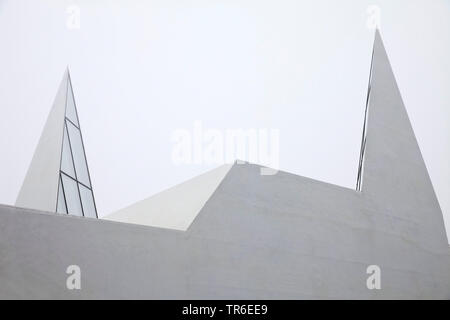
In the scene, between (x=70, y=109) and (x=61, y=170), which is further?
(x=70, y=109)

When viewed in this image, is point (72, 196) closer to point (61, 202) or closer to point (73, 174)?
point (73, 174)

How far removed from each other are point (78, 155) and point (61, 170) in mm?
3677

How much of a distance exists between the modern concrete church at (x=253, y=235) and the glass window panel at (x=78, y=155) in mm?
1107

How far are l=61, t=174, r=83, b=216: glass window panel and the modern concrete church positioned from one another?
0.25ft

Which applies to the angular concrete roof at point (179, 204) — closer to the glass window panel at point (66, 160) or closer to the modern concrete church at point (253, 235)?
the modern concrete church at point (253, 235)

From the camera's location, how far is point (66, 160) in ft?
53.7

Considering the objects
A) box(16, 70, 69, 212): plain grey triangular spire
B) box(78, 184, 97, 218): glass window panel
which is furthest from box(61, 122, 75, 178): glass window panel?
box(78, 184, 97, 218): glass window panel

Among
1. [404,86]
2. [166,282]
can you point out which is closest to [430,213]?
[166,282]

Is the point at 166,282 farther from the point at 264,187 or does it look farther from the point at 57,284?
the point at 264,187

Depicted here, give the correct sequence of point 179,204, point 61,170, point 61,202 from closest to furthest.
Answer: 1. point 179,204
2. point 61,202
3. point 61,170

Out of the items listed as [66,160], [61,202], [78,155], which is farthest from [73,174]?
[61,202]

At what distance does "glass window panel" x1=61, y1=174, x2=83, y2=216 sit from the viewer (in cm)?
1517

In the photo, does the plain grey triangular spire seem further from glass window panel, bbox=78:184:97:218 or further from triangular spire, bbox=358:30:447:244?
triangular spire, bbox=358:30:447:244

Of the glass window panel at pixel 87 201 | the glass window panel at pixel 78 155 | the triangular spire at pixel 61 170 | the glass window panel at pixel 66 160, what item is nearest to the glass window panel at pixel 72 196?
the triangular spire at pixel 61 170
